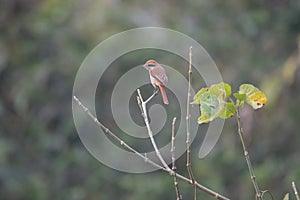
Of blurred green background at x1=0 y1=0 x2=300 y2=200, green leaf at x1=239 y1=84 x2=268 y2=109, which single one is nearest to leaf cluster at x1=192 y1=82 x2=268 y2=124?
green leaf at x1=239 y1=84 x2=268 y2=109

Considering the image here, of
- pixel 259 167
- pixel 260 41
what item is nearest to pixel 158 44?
pixel 260 41

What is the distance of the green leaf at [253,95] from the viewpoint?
65.7 inches

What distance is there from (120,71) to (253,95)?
602 cm

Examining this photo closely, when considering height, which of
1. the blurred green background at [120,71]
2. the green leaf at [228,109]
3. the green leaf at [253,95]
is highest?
the blurred green background at [120,71]

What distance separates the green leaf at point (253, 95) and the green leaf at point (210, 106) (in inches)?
2.5

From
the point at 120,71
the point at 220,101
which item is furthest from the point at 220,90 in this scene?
the point at 120,71

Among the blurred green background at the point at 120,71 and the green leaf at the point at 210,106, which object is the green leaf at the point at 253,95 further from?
the blurred green background at the point at 120,71

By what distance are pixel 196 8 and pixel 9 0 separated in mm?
1766

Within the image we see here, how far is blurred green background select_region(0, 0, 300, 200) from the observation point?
6.92 metres

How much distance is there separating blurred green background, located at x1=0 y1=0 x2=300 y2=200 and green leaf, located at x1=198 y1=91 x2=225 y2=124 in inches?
197

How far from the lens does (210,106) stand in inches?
64.8

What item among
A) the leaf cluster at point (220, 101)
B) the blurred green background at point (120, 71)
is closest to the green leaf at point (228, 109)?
the leaf cluster at point (220, 101)

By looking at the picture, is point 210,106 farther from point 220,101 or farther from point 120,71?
point 120,71

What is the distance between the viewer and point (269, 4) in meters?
7.44
